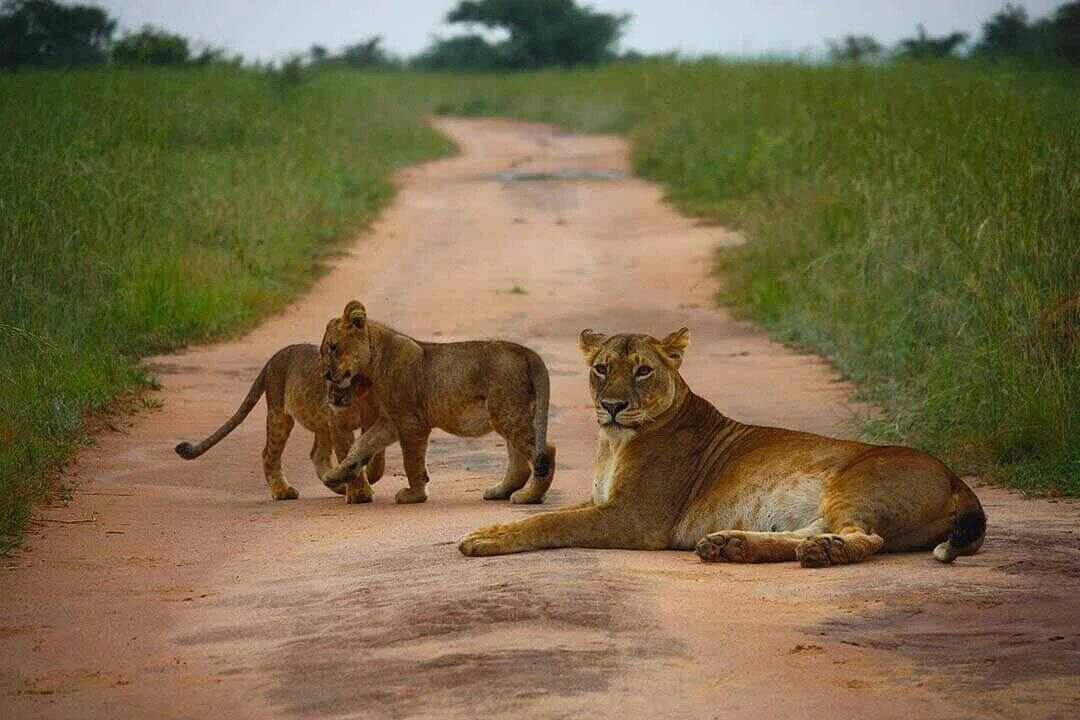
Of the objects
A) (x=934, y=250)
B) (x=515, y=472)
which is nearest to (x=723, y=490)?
(x=515, y=472)

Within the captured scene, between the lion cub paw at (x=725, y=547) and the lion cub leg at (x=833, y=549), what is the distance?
203 millimetres

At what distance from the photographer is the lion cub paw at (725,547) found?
248 inches

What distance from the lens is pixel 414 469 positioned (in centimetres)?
793

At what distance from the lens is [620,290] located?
53.3 ft

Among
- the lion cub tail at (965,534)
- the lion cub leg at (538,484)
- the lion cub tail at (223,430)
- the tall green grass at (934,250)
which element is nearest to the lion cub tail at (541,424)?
the lion cub leg at (538,484)

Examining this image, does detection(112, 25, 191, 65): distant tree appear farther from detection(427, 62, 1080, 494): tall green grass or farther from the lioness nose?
the lioness nose

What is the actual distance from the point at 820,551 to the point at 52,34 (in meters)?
19.1

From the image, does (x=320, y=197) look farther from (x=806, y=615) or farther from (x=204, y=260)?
(x=806, y=615)

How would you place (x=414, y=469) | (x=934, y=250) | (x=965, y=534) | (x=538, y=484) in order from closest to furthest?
(x=965, y=534) → (x=538, y=484) → (x=414, y=469) → (x=934, y=250)

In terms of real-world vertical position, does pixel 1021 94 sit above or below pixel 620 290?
above

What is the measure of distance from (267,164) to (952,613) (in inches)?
598

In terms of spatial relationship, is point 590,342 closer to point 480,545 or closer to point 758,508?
point 758,508

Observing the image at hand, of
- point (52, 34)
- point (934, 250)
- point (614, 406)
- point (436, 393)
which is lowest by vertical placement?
point (436, 393)

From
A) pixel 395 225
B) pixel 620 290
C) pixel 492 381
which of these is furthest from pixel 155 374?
pixel 395 225
